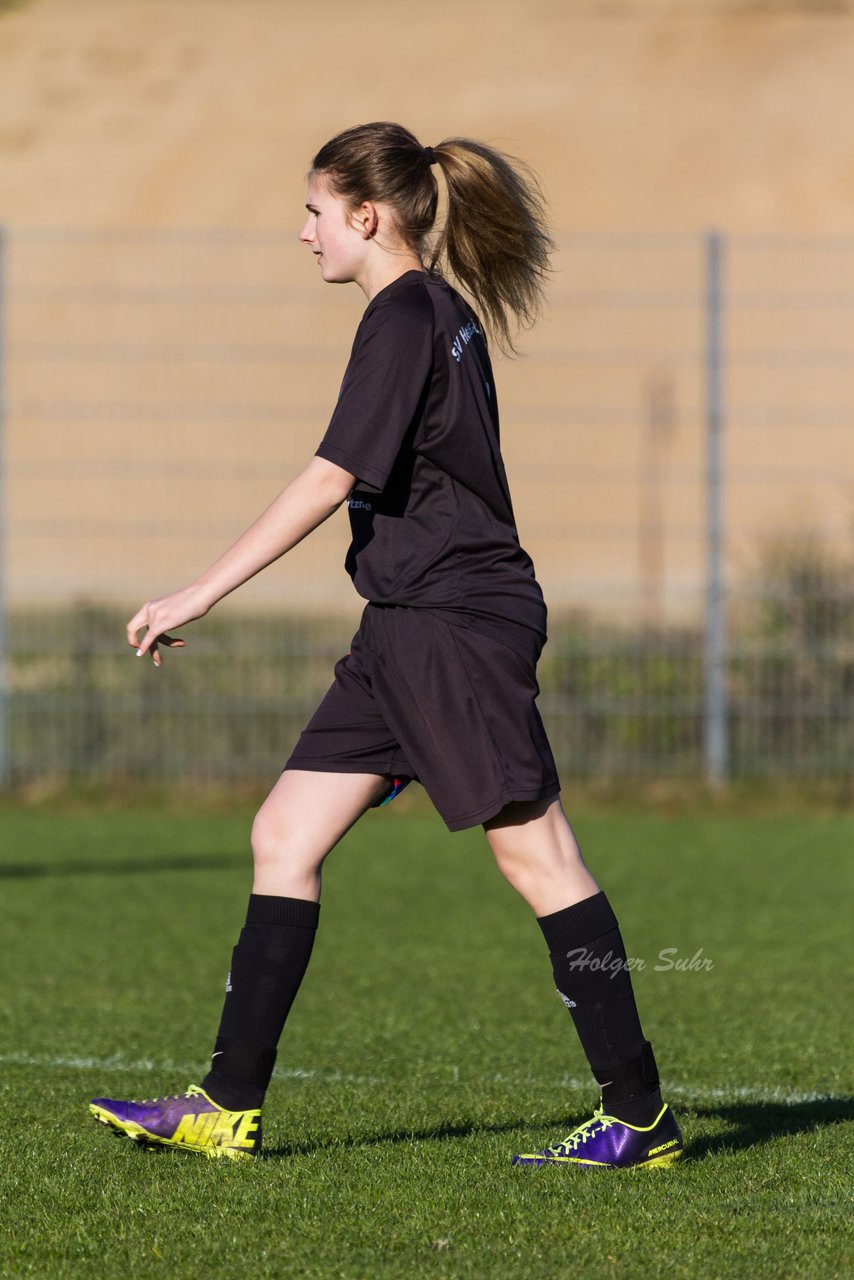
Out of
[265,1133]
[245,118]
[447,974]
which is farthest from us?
[245,118]

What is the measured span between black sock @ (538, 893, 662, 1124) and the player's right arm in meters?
0.86

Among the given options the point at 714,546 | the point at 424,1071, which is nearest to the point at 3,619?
the point at 714,546

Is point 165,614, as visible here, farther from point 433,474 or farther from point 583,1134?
point 583,1134

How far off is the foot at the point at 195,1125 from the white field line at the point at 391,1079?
0.95 m

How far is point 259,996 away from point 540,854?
1.96 feet

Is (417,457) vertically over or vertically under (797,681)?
over

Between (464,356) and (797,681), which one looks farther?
(797,681)

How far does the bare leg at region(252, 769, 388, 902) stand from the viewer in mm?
3920

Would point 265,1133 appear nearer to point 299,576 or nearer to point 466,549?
point 466,549

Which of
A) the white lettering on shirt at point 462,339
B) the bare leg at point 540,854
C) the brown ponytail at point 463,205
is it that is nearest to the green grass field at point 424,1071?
the bare leg at point 540,854

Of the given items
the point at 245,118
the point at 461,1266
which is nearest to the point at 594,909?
the point at 461,1266

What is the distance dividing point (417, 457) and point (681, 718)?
8.17m

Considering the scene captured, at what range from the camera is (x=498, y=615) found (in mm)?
3855

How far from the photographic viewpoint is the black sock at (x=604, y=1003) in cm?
390
